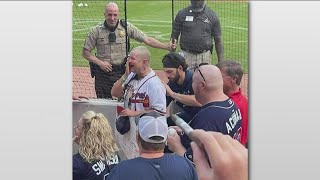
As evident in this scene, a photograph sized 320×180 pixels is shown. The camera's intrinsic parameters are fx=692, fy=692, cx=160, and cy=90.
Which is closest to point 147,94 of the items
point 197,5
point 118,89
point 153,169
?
point 118,89

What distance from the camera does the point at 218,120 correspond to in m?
4.60

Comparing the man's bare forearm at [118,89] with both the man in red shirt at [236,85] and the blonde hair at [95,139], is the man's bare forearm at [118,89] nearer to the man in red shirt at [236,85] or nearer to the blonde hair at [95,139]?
the blonde hair at [95,139]

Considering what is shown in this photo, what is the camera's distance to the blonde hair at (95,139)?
452 centimetres

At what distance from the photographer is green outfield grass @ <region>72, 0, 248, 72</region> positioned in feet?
14.7

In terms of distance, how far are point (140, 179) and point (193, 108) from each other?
2.16 ft

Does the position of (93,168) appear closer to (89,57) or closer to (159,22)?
(89,57)

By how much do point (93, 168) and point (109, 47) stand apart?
2.65 feet

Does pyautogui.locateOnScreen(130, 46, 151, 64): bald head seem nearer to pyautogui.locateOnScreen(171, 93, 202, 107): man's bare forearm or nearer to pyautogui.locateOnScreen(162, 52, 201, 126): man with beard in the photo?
pyautogui.locateOnScreen(162, 52, 201, 126): man with beard

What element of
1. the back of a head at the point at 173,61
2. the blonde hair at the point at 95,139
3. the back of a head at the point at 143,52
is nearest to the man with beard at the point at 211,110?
the back of a head at the point at 173,61

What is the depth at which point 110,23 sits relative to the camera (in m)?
4.58

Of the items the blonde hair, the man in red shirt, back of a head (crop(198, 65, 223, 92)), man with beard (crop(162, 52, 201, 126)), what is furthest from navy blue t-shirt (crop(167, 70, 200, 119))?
the blonde hair

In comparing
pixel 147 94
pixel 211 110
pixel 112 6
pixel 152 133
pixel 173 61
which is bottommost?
pixel 152 133
